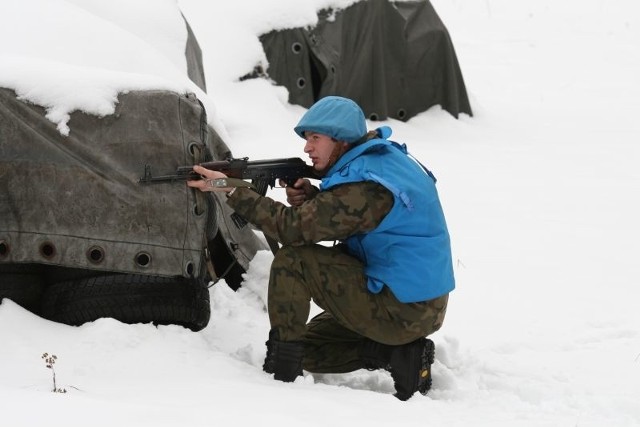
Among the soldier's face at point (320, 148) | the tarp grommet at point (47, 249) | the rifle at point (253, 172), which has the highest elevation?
the soldier's face at point (320, 148)

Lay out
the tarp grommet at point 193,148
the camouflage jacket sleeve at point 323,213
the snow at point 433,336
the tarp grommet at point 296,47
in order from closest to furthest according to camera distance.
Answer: the snow at point 433,336
the camouflage jacket sleeve at point 323,213
the tarp grommet at point 193,148
the tarp grommet at point 296,47

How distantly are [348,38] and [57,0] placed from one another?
174 inches

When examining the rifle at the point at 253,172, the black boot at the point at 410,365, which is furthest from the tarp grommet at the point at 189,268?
the black boot at the point at 410,365

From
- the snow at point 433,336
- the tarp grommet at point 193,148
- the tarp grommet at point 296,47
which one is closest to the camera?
the snow at point 433,336

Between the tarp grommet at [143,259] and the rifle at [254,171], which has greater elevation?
the rifle at [254,171]

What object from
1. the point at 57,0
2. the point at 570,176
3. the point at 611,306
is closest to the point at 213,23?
the point at 570,176

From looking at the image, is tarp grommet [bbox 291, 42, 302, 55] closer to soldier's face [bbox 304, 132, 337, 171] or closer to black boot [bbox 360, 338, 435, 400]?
soldier's face [bbox 304, 132, 337, 171]

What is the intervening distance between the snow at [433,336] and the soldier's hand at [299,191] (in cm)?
63

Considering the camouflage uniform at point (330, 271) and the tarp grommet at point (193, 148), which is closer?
the camouflage uniform at point (330, 271)

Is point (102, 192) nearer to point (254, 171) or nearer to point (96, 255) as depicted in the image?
point (96, 255)

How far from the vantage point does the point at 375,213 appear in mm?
3344

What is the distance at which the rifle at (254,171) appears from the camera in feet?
11.3

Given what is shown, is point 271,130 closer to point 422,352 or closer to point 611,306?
point 611,306

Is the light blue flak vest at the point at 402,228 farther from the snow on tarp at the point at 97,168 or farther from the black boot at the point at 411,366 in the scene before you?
the snow on tarp at the point at 97,168
